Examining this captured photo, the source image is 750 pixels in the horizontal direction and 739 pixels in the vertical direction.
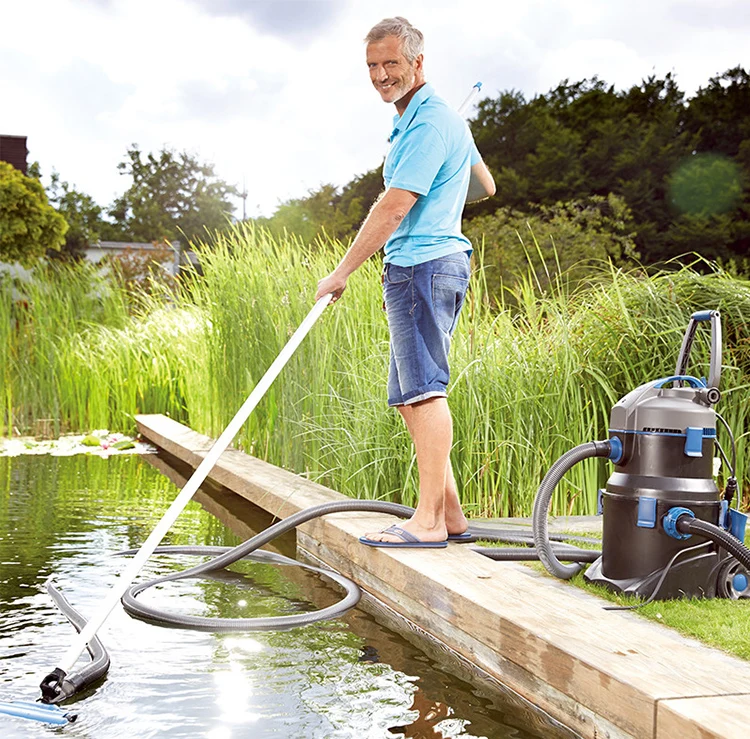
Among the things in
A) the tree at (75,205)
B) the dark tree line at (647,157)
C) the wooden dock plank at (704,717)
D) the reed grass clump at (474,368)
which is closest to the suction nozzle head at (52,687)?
the wooden dock plank at (704,717)

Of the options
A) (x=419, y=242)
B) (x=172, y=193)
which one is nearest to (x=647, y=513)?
(x=419, y=242)

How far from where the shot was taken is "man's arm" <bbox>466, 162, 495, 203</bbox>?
11.7 feet

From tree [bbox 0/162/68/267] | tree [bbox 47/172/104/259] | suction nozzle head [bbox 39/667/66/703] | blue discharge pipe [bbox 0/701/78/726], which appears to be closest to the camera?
blue discharge pipe [bbox 0/701/78/726]

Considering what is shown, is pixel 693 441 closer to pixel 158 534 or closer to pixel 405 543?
pixel 405 543

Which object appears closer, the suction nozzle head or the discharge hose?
the suction nozzle head

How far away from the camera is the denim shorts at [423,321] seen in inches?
126

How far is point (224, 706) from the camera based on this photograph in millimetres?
2396

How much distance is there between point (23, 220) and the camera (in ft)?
52.0

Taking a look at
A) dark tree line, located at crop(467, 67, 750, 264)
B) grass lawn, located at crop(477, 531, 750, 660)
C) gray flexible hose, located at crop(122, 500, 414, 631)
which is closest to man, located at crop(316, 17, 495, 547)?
gray flexible hose, located at crop(122, 500, 414, 631)

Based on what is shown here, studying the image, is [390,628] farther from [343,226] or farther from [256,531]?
[343,226]

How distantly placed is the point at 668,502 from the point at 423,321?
3.18ft

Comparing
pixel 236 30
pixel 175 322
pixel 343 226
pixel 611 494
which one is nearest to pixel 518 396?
pixel 611 494

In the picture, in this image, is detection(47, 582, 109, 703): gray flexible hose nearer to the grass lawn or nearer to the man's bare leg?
the man's bare leg

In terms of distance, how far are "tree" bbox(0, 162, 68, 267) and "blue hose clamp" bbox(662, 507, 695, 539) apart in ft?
46.4
